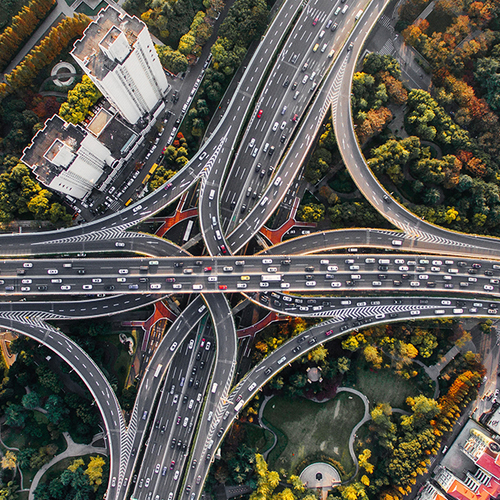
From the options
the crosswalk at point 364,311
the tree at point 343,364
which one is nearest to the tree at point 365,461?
the tree at point 343,364

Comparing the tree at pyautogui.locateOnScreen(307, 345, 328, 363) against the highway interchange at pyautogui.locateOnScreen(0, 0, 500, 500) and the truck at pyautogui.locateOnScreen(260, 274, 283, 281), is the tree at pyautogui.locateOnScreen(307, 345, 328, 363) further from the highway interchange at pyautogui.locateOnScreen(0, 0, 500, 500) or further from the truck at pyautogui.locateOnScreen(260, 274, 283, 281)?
the truck at pyautogui.locateOnScreen(260, 274, 283, 281)

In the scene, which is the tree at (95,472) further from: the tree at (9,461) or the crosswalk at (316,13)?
the crosswalk at (316,13)

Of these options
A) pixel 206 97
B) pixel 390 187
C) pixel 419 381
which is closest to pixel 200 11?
pixel 206 97

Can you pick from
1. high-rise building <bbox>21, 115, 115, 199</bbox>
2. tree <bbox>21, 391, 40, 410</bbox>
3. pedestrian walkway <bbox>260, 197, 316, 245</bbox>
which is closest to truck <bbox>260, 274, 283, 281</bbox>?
pedestrian walkway <bbox>260, 197, 316, 245</bbox>

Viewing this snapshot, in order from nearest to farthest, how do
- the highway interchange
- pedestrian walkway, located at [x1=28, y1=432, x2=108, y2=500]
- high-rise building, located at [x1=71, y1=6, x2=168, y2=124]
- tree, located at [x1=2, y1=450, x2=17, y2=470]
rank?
high-rise building, located at [x1=71, y1=6, x2=168, y2=124], tree, located at [x1=2, y1=450, x2=17, y2=470], the highway interchange, pedestrian walkway, located at [x1=28, y1=432, x2=108, y2=500]

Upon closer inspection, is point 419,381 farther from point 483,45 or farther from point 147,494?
point 483,45

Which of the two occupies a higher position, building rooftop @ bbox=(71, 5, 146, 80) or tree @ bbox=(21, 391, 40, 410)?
building rooftop @ bbox=(71, 5, 146, 80)

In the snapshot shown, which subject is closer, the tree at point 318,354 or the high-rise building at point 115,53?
the high-rise building at point 115,53

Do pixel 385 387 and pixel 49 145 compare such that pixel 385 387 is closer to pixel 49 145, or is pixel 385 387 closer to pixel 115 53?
pixel 49 145
